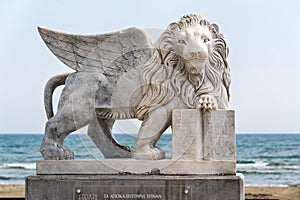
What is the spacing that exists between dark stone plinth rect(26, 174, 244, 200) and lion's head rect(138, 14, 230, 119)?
0.59 metres

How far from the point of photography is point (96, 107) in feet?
20.1

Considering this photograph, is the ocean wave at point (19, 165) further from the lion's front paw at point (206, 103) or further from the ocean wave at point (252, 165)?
the lion's front paw at point (206, 103)

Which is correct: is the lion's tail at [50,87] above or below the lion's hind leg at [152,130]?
above

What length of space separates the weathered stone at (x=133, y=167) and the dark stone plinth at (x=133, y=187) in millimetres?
51

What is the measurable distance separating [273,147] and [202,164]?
30.2 m

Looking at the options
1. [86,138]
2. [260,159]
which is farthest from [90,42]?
[260,159]

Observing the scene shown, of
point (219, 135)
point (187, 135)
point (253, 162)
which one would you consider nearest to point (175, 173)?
point (187, 135)

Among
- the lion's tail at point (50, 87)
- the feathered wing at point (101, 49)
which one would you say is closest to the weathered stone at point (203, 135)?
the feathered wing at point (101, 49)

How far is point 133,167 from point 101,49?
1.07 metres

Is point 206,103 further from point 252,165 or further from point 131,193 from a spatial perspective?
point 252,165

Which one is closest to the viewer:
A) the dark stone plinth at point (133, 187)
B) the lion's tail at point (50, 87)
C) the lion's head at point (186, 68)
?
the dark stone plinth at point (133, 187)

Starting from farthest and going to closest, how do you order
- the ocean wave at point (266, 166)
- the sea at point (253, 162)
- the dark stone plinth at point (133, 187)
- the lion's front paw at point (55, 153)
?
the ocean wave at point (266, 166), the sea at point (253, 162), the lion's front paw at point (55, 153), the dark stone plinth at point (133, 187)

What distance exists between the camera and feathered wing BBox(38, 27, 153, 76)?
6137mm

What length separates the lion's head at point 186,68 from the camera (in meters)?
5.95
